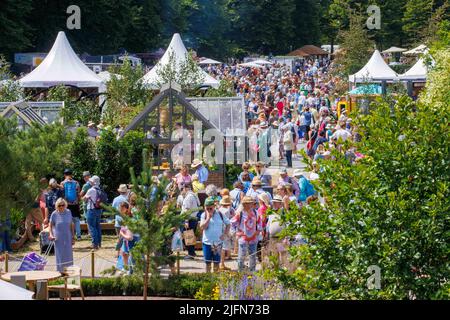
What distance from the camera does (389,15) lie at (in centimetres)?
9169

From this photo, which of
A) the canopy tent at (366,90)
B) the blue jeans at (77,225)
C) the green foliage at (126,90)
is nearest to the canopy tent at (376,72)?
the canopy tent at (366,90)

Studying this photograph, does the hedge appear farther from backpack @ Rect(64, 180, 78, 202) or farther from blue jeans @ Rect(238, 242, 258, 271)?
backpack @ Rect(64, 180, 78, 202)

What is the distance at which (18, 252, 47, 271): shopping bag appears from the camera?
615 inches

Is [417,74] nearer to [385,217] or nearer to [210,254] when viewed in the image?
[210,254]

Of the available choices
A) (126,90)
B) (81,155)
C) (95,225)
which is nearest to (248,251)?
(95,225)

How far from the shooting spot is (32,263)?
15.7 metres

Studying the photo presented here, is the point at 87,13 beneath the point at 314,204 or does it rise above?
above

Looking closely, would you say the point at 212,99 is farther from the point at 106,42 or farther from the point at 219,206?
the point at 106,42

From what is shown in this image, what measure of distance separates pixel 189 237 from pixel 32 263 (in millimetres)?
3378

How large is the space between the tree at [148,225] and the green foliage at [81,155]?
29.8ft

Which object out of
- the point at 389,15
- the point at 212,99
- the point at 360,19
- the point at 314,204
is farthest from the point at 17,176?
the point at 389,15

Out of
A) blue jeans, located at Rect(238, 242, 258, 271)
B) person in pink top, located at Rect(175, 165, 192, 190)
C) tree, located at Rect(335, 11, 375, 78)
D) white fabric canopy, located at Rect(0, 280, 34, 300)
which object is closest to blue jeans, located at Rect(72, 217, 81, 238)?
person in pink top, located at Rect(175, 165, 192, 190)

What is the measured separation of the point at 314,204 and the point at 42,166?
402cm

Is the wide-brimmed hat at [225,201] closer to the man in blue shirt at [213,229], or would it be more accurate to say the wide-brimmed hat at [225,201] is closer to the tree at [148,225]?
the man in blue shirt at [213,229]
